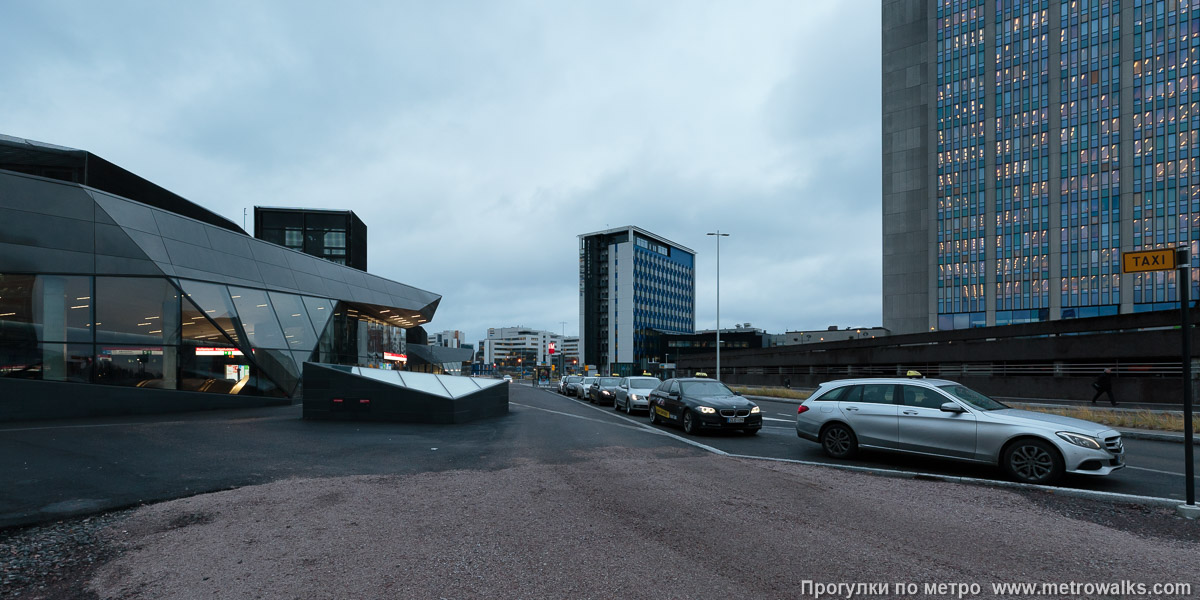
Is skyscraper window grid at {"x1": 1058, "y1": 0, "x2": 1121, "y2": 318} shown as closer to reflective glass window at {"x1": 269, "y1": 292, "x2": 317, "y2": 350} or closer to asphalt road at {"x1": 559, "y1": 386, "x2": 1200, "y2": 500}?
asphalt road at {"x1": 559, "y1": 386, "x2": 1200, "y2": 500}

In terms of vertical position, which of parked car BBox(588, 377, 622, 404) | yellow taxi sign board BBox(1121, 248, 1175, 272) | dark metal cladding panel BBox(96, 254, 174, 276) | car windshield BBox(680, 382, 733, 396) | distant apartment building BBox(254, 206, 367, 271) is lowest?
parked car BBox(588, 377, 622, 404)

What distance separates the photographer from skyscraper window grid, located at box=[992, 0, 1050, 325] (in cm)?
7175

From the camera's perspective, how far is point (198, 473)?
320 inches

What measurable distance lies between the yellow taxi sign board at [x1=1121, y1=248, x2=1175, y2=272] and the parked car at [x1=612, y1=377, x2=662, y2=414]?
46.3 feet

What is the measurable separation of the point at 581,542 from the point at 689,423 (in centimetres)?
911

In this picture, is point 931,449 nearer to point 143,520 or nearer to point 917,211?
point 143,520

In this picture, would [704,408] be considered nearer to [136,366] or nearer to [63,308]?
[136,366]

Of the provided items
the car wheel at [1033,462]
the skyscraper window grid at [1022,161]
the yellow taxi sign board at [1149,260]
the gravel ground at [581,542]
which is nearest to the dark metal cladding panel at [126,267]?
the gravel ground at [581,542]

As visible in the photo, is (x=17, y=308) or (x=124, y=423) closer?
(x=124, y=423)

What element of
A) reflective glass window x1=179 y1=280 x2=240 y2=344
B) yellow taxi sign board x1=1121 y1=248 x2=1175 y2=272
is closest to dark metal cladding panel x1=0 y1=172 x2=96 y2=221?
reflective glass window x1=179 y1=280 x2=240 y2=344

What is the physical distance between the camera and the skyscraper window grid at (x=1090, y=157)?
67562mm

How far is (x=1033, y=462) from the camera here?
7.76 m

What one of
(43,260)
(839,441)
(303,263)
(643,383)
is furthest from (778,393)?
(43,260)

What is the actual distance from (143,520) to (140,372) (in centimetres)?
1405
